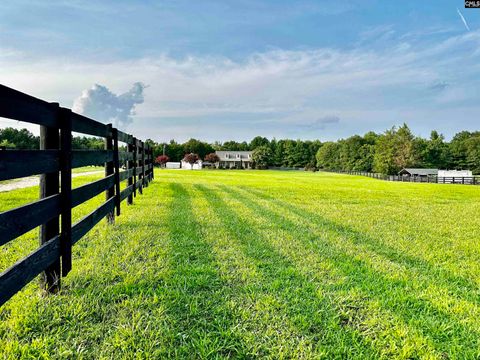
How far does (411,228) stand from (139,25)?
42.1ft

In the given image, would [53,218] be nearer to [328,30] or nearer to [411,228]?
[411,228]

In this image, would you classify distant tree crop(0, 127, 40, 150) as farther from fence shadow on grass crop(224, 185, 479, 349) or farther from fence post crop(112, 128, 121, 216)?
fence shadow on grass crop(224, 185, 479, 349)

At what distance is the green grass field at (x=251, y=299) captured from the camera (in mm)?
1751

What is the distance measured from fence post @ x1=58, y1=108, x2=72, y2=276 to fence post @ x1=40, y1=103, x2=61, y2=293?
6cm

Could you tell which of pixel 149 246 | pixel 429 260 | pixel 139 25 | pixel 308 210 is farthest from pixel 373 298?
pixel 139 25

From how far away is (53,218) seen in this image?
93.9 inches

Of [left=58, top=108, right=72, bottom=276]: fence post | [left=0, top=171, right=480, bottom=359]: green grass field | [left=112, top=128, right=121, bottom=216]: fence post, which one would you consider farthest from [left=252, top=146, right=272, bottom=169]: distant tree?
[left=58, top=108, right=72, bottom=276]: fence post

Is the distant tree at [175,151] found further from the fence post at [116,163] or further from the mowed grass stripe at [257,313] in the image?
the mowed grass stripe at [257,313]

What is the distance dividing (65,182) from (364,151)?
78.7 m

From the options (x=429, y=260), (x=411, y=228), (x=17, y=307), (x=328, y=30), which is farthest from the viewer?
(x=328, y=30)

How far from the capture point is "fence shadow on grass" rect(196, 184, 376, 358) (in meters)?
1.77

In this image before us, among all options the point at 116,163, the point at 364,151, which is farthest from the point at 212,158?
the point at 116,163

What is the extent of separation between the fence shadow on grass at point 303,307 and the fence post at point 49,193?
68.3 inches

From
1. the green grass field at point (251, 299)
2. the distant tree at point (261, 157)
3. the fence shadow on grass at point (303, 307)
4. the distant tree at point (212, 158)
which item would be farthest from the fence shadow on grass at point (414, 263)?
the distant tree at point (261, 157)
